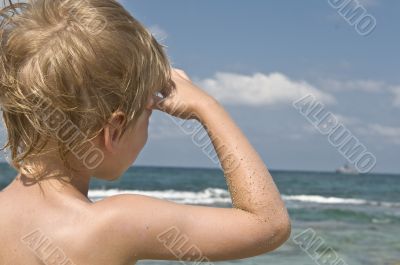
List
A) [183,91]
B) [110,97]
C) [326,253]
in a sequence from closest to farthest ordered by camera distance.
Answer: [110,97], [183,91], [326,253]

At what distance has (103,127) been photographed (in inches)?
61.4

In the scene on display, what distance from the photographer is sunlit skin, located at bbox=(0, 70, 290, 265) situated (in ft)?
5.08

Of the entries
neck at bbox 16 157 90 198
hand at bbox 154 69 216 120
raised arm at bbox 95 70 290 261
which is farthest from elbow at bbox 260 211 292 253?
neck at bbox 16 157 90 198

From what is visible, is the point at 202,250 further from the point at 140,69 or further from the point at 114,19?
the point at 114,19

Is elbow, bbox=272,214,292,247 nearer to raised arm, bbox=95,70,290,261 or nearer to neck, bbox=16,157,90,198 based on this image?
raised arm, bbox=95,70,290,261

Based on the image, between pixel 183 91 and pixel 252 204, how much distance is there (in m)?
0.36

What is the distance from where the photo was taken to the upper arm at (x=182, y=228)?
1.54m

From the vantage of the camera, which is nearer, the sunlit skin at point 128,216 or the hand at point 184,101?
the sunlit skin at point 128,216

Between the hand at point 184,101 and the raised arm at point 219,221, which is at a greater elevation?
the hand at point 184,101

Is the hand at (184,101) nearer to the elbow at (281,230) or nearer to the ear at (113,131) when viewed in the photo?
the ear at (113,131)

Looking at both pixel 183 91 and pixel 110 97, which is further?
pixel 183 91

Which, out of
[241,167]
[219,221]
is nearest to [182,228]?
[219,221]

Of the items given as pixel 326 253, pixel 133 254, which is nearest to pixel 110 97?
pixel 133 254

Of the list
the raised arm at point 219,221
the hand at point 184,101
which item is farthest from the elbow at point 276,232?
the hand at point 184,101
